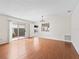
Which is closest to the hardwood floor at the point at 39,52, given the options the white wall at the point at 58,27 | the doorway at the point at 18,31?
the white wall at the point at 58,27

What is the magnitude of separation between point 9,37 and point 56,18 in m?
4.79

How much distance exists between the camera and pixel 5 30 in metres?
Answer: 5.98

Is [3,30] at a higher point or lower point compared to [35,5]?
lower

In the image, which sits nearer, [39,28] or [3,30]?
[3,30]

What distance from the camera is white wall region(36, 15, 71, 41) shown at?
687 centimetres

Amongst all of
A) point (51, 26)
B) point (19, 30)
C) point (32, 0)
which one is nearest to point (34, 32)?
point (19, 30)

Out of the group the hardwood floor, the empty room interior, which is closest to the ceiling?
the empty room interior

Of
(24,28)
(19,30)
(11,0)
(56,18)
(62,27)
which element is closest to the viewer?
(11,0)

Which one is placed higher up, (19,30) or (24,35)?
(19,30)

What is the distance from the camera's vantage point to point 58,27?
7520mm

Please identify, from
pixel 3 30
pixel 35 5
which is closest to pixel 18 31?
pixel 3 30

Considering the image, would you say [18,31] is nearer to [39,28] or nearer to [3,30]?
[39,28]

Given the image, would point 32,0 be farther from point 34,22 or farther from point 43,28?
point 34,22

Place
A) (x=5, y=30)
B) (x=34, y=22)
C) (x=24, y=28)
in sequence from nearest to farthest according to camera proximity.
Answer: (x=5, y=30), (x=24, y=28), (x=34, y=22)
